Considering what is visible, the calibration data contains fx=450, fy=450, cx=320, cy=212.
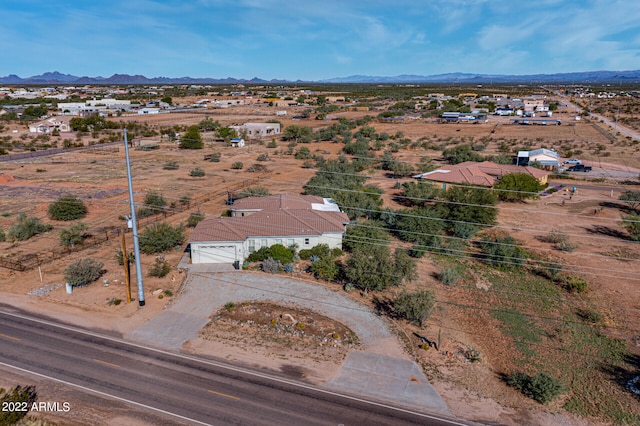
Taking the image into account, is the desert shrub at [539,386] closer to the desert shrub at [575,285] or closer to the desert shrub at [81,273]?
the desert shrub at [575,285]

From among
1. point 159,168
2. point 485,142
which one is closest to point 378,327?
point 159,168

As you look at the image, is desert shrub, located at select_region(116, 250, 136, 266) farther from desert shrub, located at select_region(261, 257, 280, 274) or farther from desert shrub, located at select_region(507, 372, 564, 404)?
desert shrub, located at select_region(507, 372, 564, 404)

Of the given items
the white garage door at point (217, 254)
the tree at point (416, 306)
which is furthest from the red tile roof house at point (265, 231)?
the tree at point (416, 306)

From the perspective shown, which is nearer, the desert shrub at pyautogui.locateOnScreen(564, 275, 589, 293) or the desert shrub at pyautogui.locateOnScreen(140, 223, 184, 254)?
the desert shrub at pyautogui.locateOnScreen(564, 275, 589, 293)

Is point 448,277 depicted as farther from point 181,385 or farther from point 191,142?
point 191,142

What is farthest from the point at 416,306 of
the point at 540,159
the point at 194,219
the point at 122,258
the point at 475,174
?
the point at 540,159

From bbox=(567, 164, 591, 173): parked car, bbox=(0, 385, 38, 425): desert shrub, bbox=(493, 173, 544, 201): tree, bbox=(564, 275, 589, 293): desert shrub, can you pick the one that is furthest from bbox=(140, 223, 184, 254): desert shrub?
bbox=(567, 164, 591, 173): parked car
